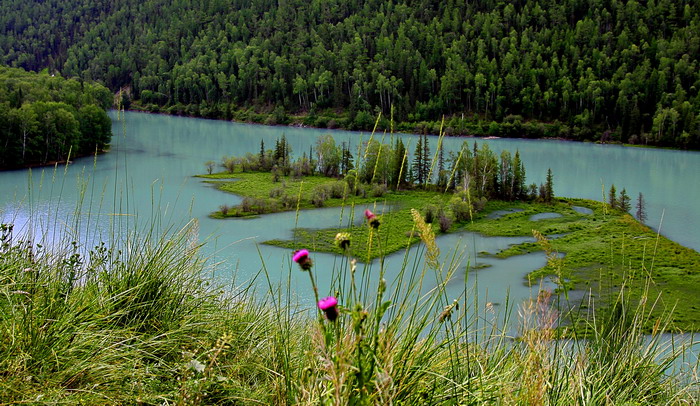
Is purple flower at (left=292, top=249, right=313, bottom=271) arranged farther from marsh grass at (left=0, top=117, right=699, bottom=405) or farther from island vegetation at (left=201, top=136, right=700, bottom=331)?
island vegetation at (left=201, top=136, right=700, bottom=331)

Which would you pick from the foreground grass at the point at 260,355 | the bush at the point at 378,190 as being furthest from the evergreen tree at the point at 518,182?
the foreground grass at the point at 260,355

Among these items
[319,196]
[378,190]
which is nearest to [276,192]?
[319,196]

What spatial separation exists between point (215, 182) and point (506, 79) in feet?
180

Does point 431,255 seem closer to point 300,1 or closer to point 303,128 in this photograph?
point 303,128

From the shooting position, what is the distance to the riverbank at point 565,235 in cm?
2150

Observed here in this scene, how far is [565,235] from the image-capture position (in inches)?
1200

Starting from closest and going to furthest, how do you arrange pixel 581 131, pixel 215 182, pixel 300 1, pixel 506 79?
1. pixel 215 182
2. pixel 581 131
3. pixel 506 79
4. pixel 300 1

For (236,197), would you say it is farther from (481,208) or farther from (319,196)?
(481,208)

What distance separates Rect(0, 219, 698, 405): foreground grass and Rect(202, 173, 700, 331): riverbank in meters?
12.9

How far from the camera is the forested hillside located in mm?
77812

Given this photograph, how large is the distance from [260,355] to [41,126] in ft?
149

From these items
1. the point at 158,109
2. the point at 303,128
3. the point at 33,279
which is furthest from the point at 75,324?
the point at 158,109

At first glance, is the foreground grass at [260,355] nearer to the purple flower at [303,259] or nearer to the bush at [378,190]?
the purple flower at [303,259]

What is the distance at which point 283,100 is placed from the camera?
320ft
